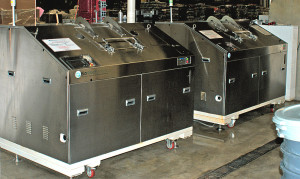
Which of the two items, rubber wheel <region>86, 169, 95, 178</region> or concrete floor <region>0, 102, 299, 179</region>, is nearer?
rubber wheel <region>86, 169, 95, 178</region>

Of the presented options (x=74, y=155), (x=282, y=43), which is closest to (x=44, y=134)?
(x=74, y=155)

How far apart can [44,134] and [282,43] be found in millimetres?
3883

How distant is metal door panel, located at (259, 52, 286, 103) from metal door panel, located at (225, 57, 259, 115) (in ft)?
0.59

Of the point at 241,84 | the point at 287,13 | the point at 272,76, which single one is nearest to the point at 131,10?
the point at 241,84

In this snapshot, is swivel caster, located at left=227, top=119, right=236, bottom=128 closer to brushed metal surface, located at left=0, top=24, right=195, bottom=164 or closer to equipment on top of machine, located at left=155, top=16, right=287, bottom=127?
equipment on top of machine, located at left=155, top=16, right=287, bottom=127

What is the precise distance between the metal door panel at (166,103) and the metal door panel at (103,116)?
0.12m

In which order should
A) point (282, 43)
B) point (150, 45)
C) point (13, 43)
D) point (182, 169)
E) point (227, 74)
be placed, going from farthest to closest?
1. point (282, 43)
2. point (227, 74)
3. point (150, 45)
4. point (182, 169)
5. point (13, 43)

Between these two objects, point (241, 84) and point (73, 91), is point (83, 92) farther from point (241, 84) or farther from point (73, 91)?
point (241, 84)

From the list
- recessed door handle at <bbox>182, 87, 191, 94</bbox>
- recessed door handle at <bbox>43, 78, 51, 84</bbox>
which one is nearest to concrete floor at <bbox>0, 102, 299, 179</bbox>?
recessed door handle at <bbox>182, 87, 191, 94</bbox>

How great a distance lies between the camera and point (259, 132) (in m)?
4.82

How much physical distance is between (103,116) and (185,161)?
39.7 inches

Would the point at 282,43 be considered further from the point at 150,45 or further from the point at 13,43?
the point at 13,43

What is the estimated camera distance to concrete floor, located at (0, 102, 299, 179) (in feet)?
11.3

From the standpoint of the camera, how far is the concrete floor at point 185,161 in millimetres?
3457
